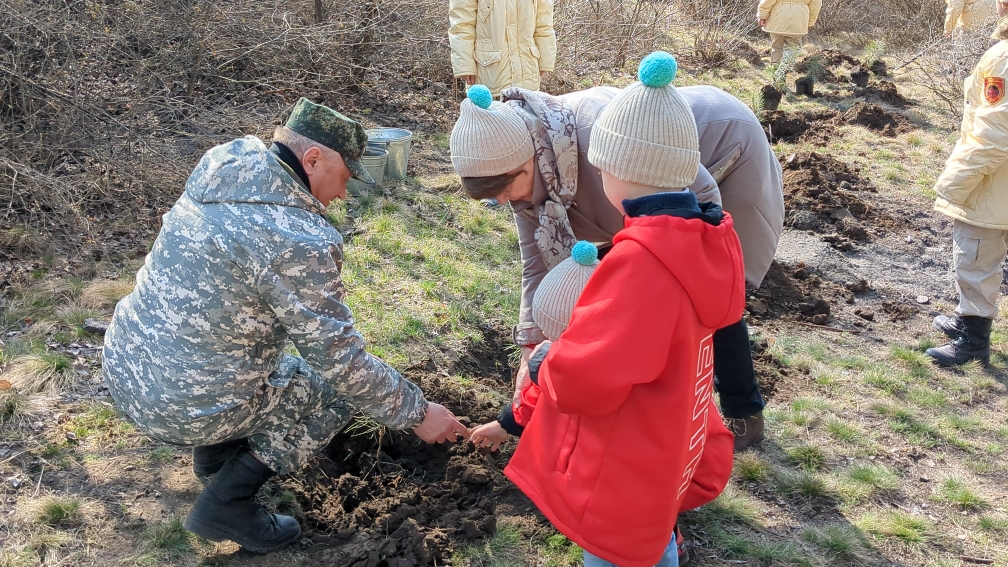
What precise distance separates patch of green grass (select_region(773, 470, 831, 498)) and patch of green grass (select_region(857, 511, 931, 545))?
20 cm

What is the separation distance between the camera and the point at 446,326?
4492mm

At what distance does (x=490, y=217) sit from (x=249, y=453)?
3730mm

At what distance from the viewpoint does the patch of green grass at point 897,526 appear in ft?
9.89

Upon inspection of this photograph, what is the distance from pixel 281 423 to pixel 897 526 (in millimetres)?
2404

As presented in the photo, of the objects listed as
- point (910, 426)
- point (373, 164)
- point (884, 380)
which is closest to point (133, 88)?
point (373, 164)

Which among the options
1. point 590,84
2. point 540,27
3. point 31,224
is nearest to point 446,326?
point 31,224

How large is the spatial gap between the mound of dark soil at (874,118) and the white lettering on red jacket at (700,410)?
799 cm

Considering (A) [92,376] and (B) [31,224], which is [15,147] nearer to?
(B) [31,224]

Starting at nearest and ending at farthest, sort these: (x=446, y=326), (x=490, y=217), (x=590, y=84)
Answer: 1. (x=446, y=326)
2. (x=490, y=217)
3. (x=590, y=84)

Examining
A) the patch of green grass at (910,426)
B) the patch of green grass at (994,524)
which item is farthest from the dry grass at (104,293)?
the patch of green grass at (994,524)

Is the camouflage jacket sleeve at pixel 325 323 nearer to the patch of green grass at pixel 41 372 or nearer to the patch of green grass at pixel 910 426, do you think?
the patch of green grass at pixel 41 372

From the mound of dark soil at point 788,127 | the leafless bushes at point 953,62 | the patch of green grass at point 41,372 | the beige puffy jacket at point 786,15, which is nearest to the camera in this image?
the patch of green grass at point 41,372

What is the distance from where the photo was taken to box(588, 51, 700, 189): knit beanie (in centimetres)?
189

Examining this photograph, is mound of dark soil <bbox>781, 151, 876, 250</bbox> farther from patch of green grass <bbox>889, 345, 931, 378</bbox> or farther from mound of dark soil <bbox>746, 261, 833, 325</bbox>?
patch of green grass <bbox>889, 345, 931, 378</bbox>
